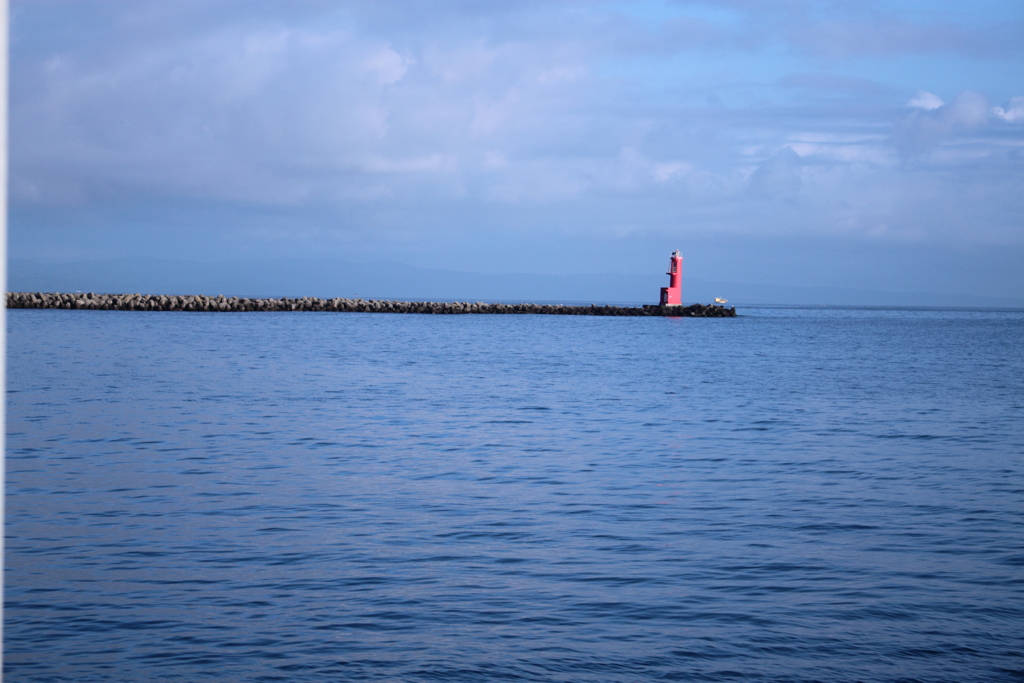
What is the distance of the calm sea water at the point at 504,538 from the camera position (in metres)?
5.68

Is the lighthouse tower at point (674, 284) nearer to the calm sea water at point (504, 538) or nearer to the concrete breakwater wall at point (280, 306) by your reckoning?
the concrete breakwater wall at point (280, 306)

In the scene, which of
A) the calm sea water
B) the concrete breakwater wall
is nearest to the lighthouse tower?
the concrete breakwater wall

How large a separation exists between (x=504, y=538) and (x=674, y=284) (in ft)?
215

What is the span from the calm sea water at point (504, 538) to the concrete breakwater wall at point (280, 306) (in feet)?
168

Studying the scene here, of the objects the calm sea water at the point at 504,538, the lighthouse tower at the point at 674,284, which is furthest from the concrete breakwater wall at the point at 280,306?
the calm sea water at the point at 504,538

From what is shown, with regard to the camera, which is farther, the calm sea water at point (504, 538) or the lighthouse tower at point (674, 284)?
the lighthouse tower at point (674, 284)

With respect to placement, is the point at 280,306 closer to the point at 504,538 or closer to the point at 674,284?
the point at 674,284

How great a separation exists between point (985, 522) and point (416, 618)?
6.16 meters

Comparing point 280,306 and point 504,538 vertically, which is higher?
point 280,306

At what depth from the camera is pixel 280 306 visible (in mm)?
76875

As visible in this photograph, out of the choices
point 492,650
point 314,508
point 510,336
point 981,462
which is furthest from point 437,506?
point 510,336

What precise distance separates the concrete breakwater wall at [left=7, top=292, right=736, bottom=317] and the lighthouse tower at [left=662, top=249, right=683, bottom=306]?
912 millimetres

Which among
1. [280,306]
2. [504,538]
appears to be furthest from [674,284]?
[504,538]

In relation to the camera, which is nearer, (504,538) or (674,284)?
(504,538)
